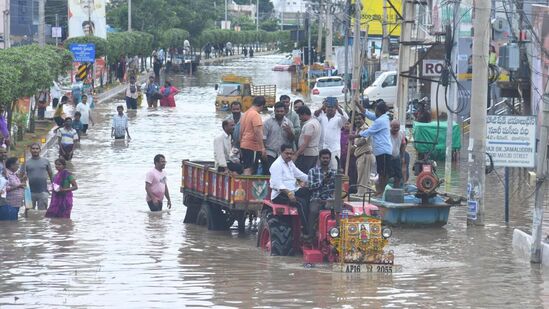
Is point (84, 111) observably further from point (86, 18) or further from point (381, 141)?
point (86, 18)

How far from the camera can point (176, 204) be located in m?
24.4

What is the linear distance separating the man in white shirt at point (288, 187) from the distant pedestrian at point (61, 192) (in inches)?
222

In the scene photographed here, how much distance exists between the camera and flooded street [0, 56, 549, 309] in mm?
13953

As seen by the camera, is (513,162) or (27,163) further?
(27,163)

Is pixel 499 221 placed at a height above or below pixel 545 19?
below

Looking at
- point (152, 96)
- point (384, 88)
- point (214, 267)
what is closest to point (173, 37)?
point (152, 96)

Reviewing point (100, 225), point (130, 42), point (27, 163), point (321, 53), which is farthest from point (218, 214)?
point (321, 53)

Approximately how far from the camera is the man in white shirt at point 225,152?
19.0m

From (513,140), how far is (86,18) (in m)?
50.7

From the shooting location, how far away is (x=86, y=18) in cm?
6756

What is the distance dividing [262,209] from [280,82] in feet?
211

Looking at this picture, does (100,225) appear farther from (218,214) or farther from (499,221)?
(499,221)

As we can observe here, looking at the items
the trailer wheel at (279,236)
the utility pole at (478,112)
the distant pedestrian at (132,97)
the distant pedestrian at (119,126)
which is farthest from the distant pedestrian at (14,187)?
the distant pedestrian at (132,97)

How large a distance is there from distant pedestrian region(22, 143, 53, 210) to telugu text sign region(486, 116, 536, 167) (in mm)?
7509
